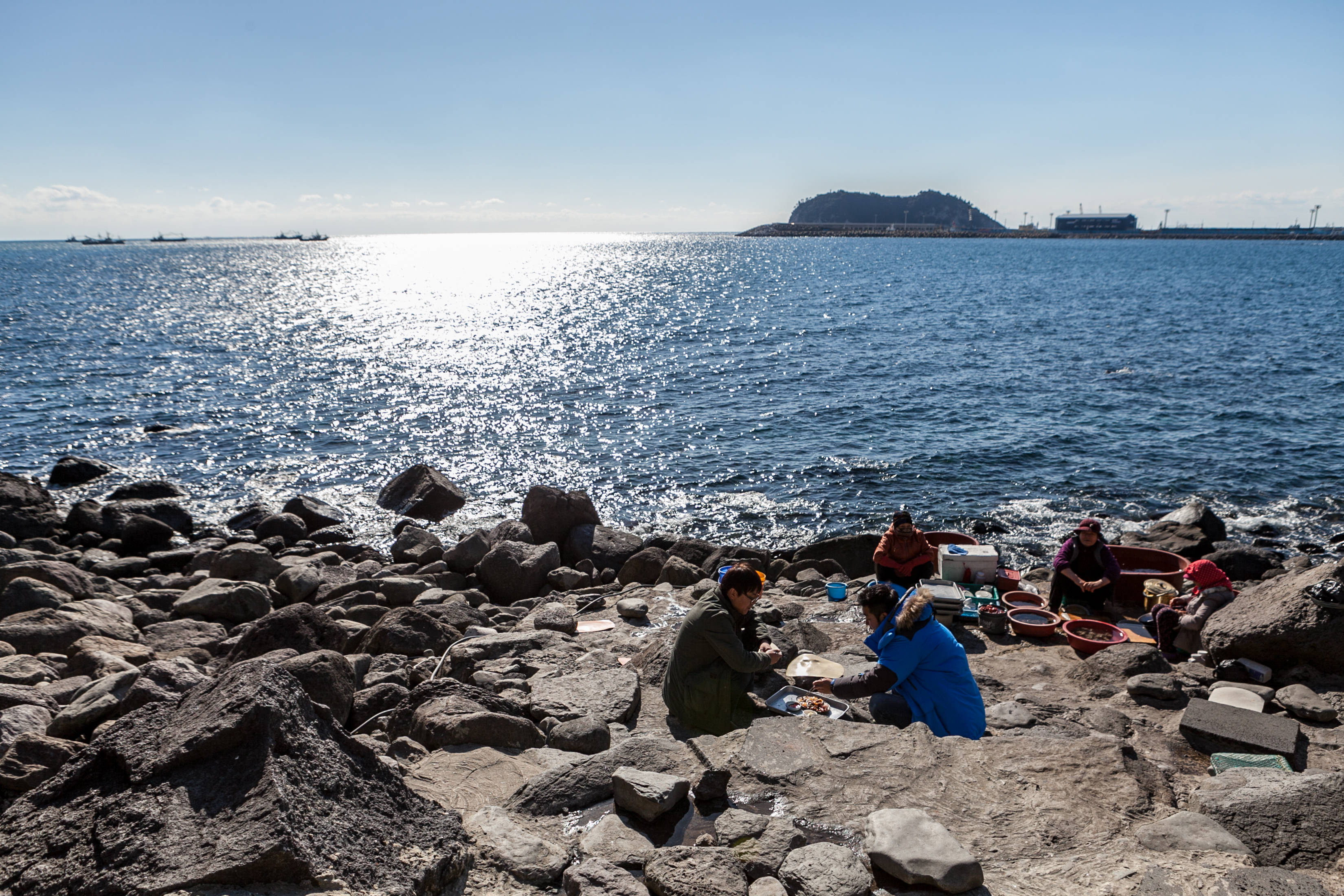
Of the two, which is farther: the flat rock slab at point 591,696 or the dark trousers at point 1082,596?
the dark trousers at point 1082,596

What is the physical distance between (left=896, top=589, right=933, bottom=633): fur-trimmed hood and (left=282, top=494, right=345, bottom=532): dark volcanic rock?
1596cm

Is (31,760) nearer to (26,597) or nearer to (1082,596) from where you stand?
(26,597)

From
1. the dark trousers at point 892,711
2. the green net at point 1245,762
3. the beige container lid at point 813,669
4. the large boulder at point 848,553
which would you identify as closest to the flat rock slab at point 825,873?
the dark trousers at point 892,711

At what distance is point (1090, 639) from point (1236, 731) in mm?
2987

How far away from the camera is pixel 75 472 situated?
22031 mm

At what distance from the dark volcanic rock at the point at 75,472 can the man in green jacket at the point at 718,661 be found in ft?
73.7

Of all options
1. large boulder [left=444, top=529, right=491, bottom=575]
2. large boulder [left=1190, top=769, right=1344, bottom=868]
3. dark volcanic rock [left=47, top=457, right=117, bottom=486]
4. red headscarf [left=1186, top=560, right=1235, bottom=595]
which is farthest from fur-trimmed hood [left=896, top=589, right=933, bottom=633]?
dark volcanic rock [left=47, top=457, right=117, bottom=486]

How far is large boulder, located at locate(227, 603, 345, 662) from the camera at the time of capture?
28.1ft

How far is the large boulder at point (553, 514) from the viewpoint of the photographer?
16.9 m

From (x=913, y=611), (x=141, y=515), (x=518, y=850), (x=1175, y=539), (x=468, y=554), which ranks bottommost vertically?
(x=141, y=515)

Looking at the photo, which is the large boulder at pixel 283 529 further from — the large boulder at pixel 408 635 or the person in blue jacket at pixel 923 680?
the person in blue jacket at pixel 923 680

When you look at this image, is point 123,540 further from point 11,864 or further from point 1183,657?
point 1183,657

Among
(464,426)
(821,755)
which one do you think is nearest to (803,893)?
(821,755)

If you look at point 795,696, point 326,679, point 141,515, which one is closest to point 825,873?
point 795,696
